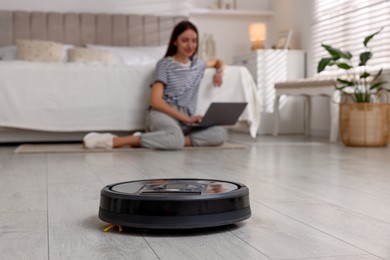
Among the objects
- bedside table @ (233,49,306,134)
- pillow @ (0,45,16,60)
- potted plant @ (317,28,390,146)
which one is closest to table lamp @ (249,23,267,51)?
bedside table @ (233,49,306,134)

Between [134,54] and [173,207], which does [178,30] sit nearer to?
[134,54]

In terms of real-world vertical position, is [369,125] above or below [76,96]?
below

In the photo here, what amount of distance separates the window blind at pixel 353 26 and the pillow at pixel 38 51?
2.48 metres

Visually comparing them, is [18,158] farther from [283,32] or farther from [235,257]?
[283,32]

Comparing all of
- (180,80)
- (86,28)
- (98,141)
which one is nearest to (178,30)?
(180,80)

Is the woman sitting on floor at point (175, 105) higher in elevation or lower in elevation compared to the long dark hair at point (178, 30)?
lower

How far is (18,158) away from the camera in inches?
129

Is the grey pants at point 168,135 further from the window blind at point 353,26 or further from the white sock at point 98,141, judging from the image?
the window blind at point 353,26

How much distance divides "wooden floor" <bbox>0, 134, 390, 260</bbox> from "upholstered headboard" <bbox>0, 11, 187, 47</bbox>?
3.31m

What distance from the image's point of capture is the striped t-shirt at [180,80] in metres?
3.90

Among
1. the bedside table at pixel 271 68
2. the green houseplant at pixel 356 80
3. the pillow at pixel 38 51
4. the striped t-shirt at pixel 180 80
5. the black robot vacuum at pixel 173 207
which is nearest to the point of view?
the black robot vacuum at pixel 173 207

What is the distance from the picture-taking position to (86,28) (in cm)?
638

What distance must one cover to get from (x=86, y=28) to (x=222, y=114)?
304cm

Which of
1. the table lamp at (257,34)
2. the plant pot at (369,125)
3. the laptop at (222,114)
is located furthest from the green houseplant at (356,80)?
the table lamp at (257,34)
